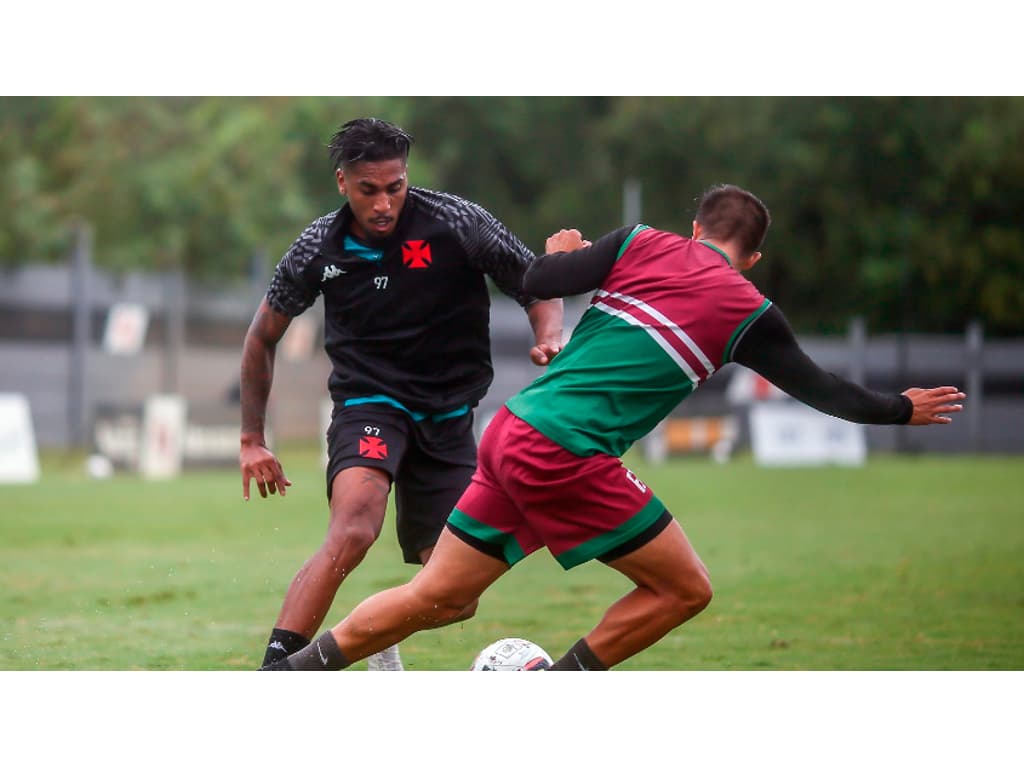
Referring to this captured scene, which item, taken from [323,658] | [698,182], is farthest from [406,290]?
[698,182]

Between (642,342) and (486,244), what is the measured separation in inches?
52.9

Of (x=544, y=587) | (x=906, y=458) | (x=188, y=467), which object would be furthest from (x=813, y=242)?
(x=544, y=587)

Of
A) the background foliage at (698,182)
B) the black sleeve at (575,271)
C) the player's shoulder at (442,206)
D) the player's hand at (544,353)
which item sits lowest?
the player's hand at (544,353)

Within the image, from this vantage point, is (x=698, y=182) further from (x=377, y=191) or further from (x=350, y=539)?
(x=350, y=539)

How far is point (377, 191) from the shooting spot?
6.23m

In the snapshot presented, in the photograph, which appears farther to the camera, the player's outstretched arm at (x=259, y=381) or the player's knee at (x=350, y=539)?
the player's outstretched arm at (x=259, y=381)

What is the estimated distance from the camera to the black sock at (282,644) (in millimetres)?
5821

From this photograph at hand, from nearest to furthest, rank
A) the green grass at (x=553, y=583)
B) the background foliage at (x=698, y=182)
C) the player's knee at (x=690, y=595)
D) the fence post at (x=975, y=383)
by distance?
the player's knee at (x=690, y=595) → the green grass at (x=553, y=583) → the fence post at (x=975, y=383) → the background foliage at (x=698, y=182)

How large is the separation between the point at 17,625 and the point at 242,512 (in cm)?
767

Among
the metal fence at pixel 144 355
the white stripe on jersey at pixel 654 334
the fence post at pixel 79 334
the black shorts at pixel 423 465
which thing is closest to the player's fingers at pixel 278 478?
the black shorts at pixel 423 465

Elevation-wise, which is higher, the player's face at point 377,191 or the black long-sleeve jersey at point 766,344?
the player's face at point 377,191

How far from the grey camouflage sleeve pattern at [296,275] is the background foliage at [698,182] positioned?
96.6 feet

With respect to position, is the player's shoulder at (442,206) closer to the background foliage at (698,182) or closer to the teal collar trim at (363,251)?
the teal collar trim at (363,251)

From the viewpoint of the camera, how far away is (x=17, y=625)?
26.0ft
